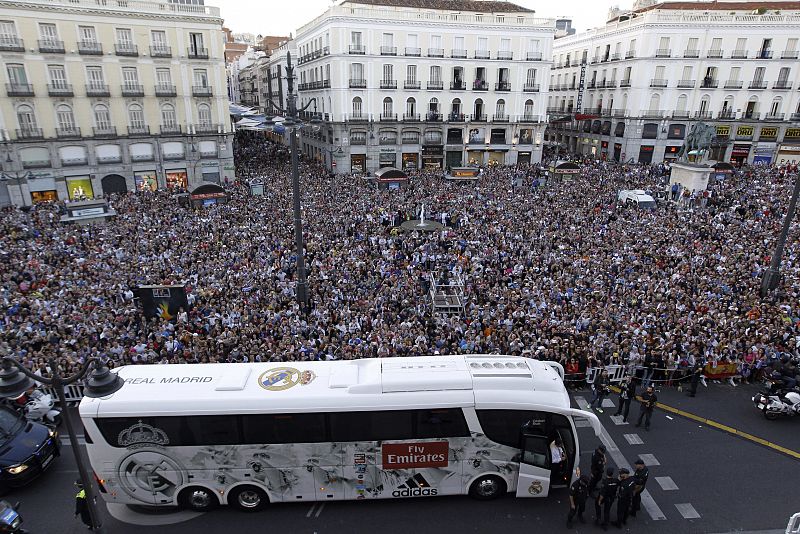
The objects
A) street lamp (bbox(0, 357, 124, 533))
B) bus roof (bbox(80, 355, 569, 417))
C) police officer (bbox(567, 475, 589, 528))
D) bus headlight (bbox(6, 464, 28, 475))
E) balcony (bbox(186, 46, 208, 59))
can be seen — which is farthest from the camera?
balcony (bbox(186, 46, 208, 59))

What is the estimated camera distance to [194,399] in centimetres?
941

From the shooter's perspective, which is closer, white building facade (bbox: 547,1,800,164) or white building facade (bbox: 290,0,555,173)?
white building facade (bbox: 290,0,555,173)

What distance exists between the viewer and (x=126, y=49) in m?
40.1

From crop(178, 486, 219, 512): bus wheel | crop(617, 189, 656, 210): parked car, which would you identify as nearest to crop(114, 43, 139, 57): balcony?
crop(617, 189, 656, 210): parked car

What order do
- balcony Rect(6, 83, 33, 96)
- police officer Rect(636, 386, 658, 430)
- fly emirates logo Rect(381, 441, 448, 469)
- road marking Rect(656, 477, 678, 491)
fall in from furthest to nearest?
balcony Rect(6, 83, 33, 96)
police officer Rect(636, 386, 658, 430)
road marking Rect(656, 477, 678, 491)
fly emirates logo Rect(381, 441, 448, 469)

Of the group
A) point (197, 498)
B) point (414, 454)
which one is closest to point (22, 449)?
point (197, 498)

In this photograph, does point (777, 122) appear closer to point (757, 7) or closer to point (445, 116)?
point (757, 7)

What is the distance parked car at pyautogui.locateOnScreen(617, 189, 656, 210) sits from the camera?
30.8 metres

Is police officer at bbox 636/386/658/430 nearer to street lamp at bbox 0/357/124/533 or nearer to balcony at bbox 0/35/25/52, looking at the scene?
street lamp at bbox 0/357/124/533

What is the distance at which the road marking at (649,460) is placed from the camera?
39.1 feet

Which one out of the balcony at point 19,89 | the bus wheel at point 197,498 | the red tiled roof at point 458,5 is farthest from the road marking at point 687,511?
the red tiled roof at point 458,5

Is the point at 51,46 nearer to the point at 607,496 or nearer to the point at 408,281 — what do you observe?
the point at 408,281

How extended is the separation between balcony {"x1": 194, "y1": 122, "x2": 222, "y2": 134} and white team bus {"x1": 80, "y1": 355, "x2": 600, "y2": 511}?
127ft

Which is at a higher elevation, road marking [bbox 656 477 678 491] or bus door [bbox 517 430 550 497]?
bus door [bbox 517 430 550 497]
